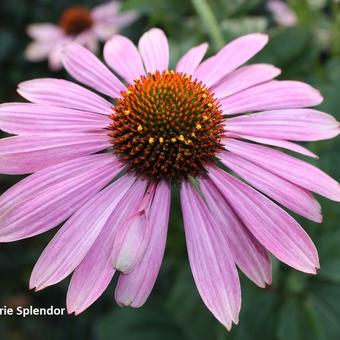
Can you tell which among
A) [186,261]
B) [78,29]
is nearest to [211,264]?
[186,261]

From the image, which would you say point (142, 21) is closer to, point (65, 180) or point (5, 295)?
point (5, 295)

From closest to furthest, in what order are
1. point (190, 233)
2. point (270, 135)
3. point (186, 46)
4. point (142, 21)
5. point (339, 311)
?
point (190, 233)
point (270, 135)
point (339, 311)
point (186, 46)
point (142, 21)

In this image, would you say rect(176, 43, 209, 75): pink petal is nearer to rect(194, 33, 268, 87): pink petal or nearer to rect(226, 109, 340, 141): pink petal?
rect(194, 33, 268, 87): pink petal

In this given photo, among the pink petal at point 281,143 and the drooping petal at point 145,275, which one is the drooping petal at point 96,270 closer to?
the drooping petal at point 145,275

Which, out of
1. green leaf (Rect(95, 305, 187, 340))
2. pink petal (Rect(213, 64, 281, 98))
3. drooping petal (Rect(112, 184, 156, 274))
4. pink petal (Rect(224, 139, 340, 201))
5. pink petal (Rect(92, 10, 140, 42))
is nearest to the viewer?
drooping petal (Rect(112, 184, 156, 274))

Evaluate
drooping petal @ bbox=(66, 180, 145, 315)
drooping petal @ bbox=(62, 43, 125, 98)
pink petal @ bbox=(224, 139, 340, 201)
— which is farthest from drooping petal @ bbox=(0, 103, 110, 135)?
pink petal @ bbox=(224, 139, 340, 201)

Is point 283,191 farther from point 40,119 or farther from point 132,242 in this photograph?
point 40,119

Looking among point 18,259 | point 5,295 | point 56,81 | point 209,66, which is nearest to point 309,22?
point 209,66
